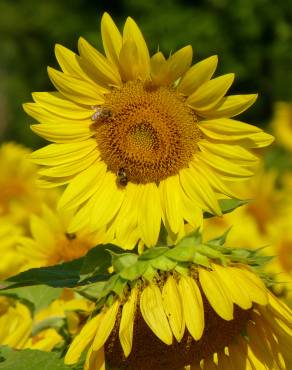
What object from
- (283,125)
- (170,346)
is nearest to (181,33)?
(283,125)

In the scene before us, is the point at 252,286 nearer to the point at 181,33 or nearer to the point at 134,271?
the point at 134,271

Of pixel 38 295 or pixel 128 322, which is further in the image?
pixel 38 295

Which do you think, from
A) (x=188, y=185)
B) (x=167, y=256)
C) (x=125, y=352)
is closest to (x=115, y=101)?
(x=188, y=185)

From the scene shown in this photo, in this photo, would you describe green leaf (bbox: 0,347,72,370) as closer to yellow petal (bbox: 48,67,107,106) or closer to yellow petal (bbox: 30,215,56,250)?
yellow petal (bbox: 48,67,107,106)

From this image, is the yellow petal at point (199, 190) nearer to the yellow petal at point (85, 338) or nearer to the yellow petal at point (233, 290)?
the yellow petal at point (233, 290)

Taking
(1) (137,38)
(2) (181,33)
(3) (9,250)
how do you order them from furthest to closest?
1. (2) (181,33)
2. (3) (9,250)
3. (1) (137,38)

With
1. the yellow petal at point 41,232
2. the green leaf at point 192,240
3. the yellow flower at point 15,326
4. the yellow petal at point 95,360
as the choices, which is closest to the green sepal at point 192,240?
the green leaf at point 192,240

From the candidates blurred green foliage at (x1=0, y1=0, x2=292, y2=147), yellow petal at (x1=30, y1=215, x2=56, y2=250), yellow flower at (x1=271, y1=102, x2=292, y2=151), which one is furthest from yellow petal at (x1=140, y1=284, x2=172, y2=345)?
blurred green foliage at (x1=0, y1=0, x2=292, y2=147)

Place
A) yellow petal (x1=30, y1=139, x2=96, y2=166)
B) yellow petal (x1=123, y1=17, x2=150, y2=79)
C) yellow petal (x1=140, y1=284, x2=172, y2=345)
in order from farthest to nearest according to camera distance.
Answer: yellow petal (x1=30, y1=139, x2=96, y2=166)
yellow petal (x1=123, y1=17, x2=150, y2=79)
yellow petal (x1=140, y1=284, x2=172, y2=345)

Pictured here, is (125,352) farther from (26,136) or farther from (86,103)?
(26,136)
